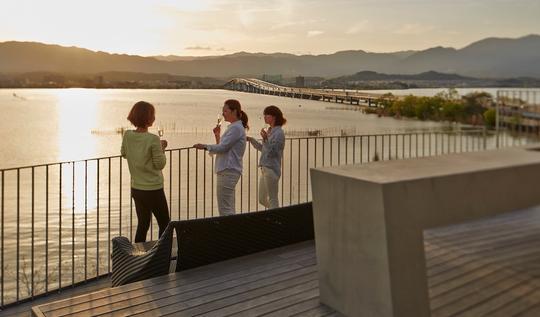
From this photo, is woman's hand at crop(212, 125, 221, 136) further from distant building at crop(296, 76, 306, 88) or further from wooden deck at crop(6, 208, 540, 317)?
distant building at crop(296, 76, 306, 88)

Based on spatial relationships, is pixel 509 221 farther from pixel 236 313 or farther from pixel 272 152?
pixel 272 152

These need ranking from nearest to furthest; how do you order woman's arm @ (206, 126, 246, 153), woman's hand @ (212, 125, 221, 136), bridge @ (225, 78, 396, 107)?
woman's arm @ (206, 126, 246, 153) → woman's hand @ (212, 125, 221, 136) → bridge @ (225, 78, 396, 107)

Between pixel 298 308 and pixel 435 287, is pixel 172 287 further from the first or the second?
pixel 435 287

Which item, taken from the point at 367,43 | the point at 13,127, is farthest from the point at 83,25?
the point at 367,43

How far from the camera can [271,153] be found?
537 centimetres

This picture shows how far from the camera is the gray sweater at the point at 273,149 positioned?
17.5ft

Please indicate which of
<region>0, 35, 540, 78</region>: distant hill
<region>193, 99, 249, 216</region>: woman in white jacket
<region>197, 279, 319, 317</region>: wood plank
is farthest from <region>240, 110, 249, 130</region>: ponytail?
<region>197, 279, 319, 317</region>: wood plank

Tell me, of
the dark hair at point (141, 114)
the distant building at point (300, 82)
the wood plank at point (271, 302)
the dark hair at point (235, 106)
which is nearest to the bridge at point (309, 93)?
the distant building at point (300, 82)

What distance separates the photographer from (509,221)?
109 inches

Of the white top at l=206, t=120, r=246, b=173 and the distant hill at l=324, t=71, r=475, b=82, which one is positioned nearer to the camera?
the distant hill at l=324, t=71, r=475, b=82

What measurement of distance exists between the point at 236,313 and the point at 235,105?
2.30 meters

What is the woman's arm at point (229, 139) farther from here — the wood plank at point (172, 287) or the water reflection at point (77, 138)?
the water reflection at point (77, 138)

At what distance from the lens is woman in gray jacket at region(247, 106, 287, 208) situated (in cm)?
533

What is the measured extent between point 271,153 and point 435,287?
2.85 m
